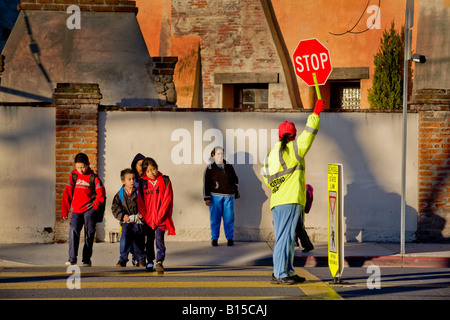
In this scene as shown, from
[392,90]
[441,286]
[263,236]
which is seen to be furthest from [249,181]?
[392,90]

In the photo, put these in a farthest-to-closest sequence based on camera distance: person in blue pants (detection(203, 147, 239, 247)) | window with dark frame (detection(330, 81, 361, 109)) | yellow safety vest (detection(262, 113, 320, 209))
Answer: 1. window with dark frame (detection(330, 81, 361, 109))
2. person in blue pants (detection(203, 147, 239, 247))
3. yellow safety vest (detection(262, 113, 320, 209))

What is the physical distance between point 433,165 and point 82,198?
22.1 feet

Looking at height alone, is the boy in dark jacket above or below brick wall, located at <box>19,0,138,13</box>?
below

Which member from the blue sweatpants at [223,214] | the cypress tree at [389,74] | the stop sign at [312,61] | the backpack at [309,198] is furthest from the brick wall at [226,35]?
the backpack at [309,198]

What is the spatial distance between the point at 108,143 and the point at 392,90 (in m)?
11.4

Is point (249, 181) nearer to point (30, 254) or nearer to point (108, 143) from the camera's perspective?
point (108, 143)

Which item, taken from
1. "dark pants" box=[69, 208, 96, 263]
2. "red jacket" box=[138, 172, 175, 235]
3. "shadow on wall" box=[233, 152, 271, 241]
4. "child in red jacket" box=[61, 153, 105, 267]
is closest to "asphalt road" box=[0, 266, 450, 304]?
"dark pants" box=[69, 208, 96, 263]

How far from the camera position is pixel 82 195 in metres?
10.4

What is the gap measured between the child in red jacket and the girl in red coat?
0.70 meters

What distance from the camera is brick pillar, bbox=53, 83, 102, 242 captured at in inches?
516

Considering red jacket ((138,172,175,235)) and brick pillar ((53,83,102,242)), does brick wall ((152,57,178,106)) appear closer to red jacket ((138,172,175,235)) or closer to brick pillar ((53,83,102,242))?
brick pillar ((53,83,102,242))

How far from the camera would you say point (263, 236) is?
44.2 ft
